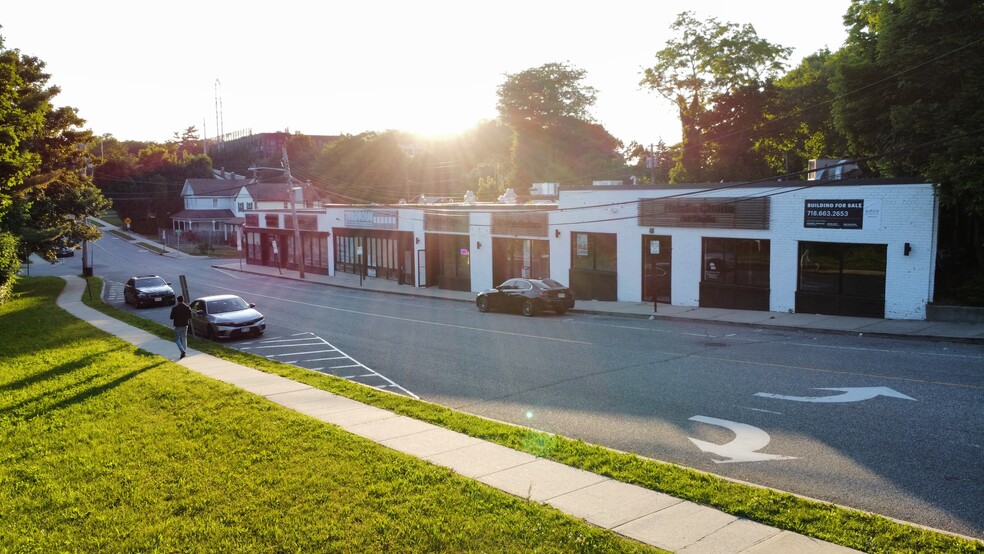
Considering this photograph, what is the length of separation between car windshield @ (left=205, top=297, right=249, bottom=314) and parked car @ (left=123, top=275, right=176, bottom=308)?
11010 mm

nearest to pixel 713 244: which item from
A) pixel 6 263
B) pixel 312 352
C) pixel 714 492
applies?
pixel 312 352

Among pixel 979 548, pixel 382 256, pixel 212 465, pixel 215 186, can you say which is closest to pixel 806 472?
pixel 979 548

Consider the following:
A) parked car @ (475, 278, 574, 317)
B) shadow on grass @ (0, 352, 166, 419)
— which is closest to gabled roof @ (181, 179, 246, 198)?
parked car @ (475, 278, 574, 317)

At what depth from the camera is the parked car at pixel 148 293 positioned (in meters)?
35.4

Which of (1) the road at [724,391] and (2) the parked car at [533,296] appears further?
(2) the parked car at [533,296]

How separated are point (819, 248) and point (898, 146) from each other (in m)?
4.16

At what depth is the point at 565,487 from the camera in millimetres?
8977

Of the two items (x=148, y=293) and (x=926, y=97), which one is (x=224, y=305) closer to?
(x=148, y=293)

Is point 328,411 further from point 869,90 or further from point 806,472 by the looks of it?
point 869,90

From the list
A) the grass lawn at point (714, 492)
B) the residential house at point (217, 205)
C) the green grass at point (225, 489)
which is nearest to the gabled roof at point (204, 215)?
the residential house at point (217, 205)

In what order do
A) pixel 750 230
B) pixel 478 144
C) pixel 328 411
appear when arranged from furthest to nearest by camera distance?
pixel 478 144
pixel 750 230
pixel 328 411

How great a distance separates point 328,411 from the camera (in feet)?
43.8

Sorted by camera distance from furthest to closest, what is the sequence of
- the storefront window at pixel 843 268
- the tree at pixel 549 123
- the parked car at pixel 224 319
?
the tree at pixel 549 123 → the parked car at pixel 224 319 → the storefront window at pixel 843 268

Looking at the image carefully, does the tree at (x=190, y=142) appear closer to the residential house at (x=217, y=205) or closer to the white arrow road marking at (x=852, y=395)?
the residential house at (x=217, y=205)
